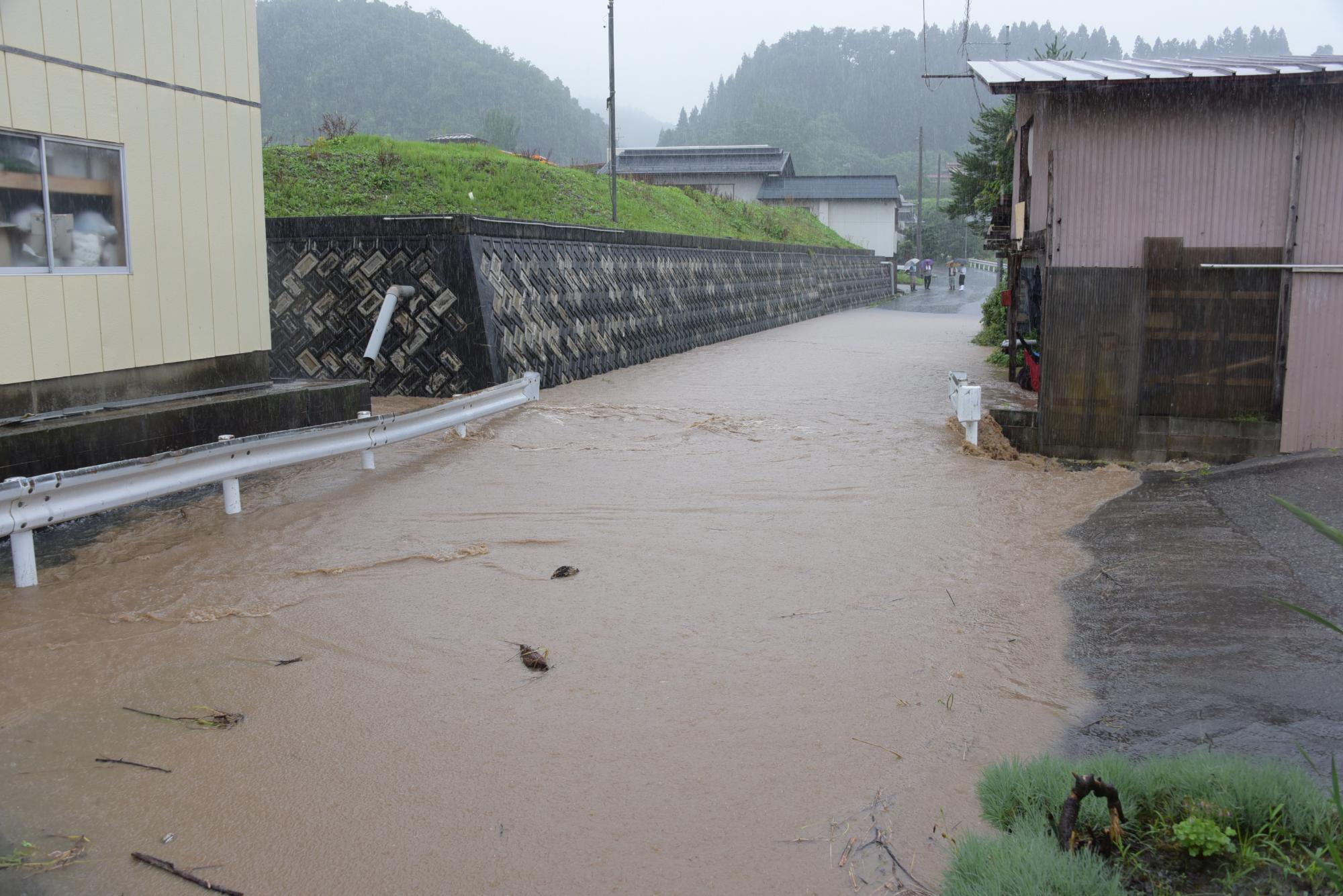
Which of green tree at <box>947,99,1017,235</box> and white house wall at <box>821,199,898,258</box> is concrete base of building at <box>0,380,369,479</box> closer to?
green tree at <box>947,99,1017,235</box>

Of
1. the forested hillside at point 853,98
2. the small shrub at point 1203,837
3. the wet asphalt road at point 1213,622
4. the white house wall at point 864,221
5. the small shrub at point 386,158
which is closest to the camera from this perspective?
the small shrub at point 1203,837

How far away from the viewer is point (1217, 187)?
10.1 meters

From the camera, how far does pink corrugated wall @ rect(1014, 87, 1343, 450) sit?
9.91 meters

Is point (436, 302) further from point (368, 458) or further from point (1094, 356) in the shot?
point (1094, 356)

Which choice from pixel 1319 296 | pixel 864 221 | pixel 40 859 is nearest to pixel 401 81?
pixel 864 221

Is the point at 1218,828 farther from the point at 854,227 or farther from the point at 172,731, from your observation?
the point at 854,227

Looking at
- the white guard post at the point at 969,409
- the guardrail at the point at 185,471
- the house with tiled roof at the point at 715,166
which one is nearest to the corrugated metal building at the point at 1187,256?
the white guard post at the point at 969,409

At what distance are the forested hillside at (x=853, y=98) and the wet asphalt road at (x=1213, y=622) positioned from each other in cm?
10288

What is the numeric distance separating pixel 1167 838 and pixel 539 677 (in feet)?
9.01

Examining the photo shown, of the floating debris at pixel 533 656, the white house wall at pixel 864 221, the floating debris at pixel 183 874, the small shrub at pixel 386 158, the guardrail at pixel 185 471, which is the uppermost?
the white house wall at pixel 864 221

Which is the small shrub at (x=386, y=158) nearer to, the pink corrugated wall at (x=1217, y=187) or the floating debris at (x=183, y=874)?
the pink corrugated wall at (x=1217, y=187)

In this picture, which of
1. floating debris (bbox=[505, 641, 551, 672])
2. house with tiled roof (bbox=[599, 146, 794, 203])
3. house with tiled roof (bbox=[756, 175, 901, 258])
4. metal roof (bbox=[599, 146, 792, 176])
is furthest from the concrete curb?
house with tiled roof (bbox=[756, 175, 901, 258])

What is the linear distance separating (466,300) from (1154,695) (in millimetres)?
10240

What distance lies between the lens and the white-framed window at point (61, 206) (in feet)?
24.9
